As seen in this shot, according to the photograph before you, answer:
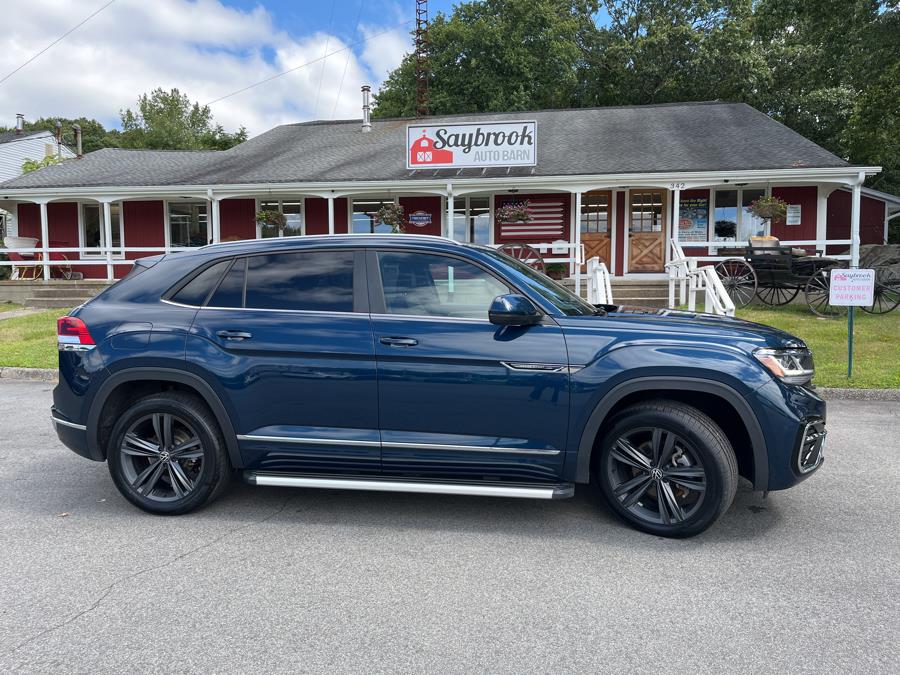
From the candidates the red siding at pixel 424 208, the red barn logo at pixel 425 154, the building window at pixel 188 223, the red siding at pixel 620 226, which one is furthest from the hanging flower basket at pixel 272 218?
the red siding at pixel 620 226

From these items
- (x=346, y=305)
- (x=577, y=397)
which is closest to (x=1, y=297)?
(x=346, y=305)

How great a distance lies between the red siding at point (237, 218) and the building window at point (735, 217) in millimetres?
13345

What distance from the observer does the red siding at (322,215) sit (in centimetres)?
1983

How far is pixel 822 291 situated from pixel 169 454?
40.3 ft

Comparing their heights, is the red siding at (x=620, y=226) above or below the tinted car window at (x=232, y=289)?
above

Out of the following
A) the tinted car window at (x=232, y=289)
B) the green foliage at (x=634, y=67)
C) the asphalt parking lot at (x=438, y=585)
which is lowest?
the asphalt parking lot at (x=438, y=585)

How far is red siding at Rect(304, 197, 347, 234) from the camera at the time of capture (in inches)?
781

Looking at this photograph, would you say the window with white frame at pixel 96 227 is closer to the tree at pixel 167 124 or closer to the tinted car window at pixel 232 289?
the tinted car window at pixel 232 289

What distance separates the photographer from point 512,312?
3734mm

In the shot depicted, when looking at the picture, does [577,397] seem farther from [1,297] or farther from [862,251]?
[862,251]

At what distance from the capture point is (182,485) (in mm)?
4246

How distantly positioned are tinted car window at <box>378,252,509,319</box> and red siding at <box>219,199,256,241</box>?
56.3 ft

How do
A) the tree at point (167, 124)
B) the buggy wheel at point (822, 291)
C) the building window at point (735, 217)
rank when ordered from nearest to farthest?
the buggy wheel at point (822, 291) → the building window at point (735, 217) → the tree at point (167, 124)

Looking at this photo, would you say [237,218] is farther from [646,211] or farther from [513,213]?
[646,211]
